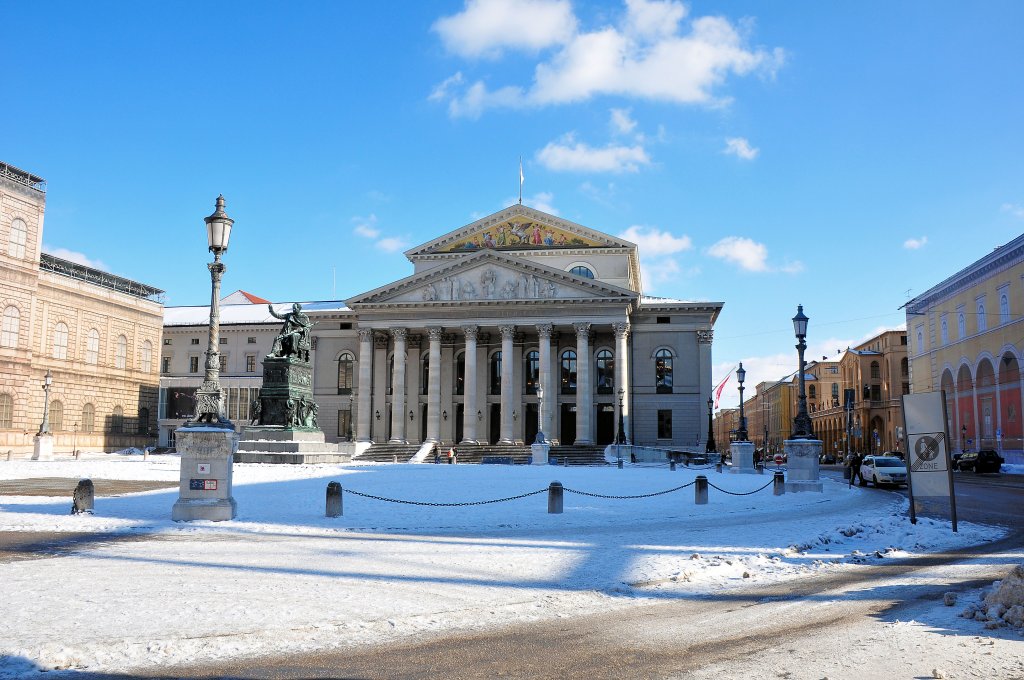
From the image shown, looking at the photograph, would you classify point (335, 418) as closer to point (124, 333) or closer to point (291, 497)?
point (124, 333)

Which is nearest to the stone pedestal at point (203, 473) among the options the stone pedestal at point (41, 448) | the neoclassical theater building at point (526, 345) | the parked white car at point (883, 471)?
the parked white car at point (883, 471)

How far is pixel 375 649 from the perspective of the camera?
677 cm

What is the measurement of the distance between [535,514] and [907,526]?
300 inches

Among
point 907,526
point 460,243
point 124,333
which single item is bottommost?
point 907,526

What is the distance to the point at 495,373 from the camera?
6200 cm

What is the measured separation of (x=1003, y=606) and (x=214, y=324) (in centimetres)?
1405

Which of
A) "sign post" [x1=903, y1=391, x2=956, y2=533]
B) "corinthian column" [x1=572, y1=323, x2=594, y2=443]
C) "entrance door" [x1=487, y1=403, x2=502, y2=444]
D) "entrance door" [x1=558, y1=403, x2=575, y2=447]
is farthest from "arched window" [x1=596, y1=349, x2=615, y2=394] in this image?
"sign post" [x1=903, y1=391, x2=956, y2=533]

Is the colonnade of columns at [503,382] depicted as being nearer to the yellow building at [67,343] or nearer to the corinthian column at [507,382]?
the corinthian column at [507,382]

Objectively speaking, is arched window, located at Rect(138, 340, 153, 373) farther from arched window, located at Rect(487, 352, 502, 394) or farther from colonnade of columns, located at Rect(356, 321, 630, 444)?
arched window, located at Rect(487, 352, 502, 394)

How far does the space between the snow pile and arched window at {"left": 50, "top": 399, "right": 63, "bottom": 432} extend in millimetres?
59719

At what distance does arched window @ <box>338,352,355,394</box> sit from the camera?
6550cm

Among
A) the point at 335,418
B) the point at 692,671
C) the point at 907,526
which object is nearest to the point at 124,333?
the point at 335,418

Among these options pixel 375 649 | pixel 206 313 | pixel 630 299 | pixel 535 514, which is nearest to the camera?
pixel 375 649

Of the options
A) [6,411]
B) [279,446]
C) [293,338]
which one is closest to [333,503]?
[279,446]
